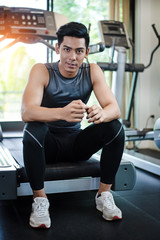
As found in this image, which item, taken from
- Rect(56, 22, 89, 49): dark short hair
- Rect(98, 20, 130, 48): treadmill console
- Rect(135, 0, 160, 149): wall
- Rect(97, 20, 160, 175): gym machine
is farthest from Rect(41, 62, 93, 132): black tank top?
Rect(135, 0, 160, 149): wall

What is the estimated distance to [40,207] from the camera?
6.04ft

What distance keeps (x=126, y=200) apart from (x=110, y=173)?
0.52 meters

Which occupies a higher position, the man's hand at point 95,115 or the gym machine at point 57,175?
the man's hand at point 95,115

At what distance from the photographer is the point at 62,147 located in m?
2.10

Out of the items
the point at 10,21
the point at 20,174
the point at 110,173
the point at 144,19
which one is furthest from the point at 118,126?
the point at 144,19

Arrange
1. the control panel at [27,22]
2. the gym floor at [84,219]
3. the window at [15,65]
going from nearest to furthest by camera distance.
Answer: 1. the gym floor at [84,219]
2. the control panel at [27,22]
3. the window at [15,65]

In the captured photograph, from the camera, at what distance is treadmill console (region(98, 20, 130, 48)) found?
397 cm

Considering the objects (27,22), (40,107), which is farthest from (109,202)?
(27,22)

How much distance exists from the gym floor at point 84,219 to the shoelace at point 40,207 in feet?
0.29

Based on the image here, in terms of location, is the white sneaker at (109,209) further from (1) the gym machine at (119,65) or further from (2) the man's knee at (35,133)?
(1) the gym machine at (119,65)

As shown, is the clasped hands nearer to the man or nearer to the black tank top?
the man

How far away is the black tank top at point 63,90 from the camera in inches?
82.4

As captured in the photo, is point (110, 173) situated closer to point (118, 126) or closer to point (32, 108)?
point (118, 126)

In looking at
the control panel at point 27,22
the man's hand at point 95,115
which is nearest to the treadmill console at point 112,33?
the control panel at point 27,22
